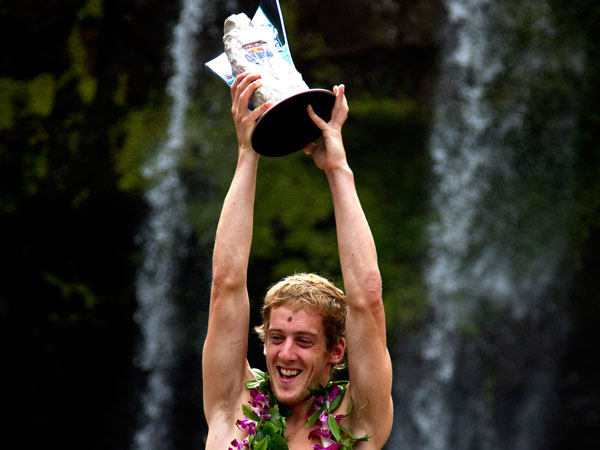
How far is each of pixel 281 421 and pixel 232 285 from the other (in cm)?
46

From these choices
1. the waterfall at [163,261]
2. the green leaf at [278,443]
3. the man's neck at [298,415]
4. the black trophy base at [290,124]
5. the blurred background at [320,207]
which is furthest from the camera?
the waterfall at [163,261]

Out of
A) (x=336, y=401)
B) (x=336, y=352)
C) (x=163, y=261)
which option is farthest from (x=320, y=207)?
(x=336, y=401)

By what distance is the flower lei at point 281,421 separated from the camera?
2691 mm

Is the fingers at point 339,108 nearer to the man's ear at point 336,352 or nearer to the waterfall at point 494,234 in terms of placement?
the man's ear at point 336,352

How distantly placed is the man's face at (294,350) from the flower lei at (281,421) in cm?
6

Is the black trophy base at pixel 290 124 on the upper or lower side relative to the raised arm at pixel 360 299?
Answer: upper

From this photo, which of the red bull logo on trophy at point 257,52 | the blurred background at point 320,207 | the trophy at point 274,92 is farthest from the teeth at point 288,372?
the blurred background at point 320,207

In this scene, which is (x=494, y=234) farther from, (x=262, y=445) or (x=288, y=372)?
(x=262, y=445)

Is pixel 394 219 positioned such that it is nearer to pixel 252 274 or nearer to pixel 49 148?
pixel 252 274

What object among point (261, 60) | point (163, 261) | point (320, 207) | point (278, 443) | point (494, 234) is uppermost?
point (261, 60)

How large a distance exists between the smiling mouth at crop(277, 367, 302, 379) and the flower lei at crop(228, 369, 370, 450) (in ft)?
0.25

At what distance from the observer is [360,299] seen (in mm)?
2623

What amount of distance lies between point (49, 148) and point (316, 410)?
653 centimetres

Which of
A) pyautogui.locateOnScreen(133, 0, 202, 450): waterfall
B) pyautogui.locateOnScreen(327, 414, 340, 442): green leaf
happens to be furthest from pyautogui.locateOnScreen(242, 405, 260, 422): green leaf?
pyautogui.locateOnScreen(133, 0, 202, 450): waterfall
